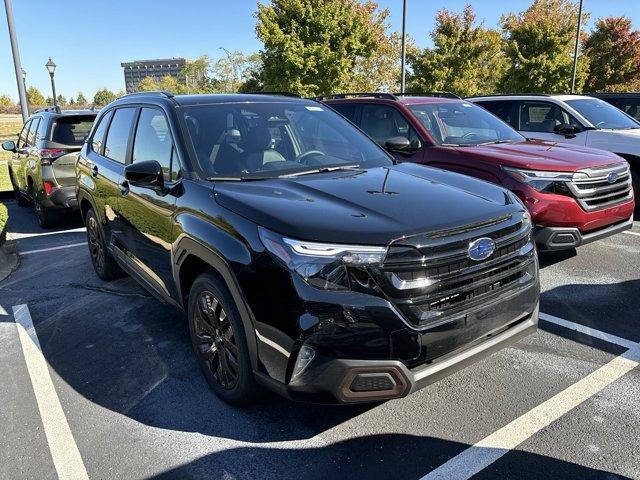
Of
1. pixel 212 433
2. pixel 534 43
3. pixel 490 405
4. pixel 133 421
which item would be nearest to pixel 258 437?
pixel 212 433

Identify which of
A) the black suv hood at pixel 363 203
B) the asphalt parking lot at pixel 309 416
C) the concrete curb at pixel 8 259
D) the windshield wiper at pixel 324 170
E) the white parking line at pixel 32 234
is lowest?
the white parking line at pixel 32 234

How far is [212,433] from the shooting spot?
9.25 feet

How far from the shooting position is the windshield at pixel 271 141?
3.35m

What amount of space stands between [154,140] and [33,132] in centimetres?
620

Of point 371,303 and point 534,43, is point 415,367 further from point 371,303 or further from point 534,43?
point 534,43

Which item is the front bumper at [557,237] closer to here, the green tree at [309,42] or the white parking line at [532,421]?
the white parking line at [532,421]

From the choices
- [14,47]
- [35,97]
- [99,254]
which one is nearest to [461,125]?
[99,254]

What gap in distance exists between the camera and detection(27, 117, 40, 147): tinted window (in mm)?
8453

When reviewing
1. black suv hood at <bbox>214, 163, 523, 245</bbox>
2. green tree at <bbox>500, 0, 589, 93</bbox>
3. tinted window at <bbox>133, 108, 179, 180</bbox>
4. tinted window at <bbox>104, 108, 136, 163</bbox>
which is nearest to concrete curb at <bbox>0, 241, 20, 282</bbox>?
tinted window at <bbox>104, 108, 136, 163</bbox>

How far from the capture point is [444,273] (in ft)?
8.12

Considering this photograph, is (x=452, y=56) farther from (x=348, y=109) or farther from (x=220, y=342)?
(x=220, y=342)

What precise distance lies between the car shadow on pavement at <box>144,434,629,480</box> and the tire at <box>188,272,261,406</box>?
1.15ft

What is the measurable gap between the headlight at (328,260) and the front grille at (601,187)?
131 inches

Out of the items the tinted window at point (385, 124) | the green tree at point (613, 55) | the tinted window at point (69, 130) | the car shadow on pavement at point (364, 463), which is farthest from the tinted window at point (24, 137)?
the green tree at point (613, 55)
